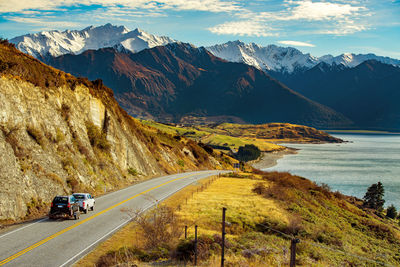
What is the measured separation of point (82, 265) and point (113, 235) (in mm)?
5039

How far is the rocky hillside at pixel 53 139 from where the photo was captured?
26.1 meters

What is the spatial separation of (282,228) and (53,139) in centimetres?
2255

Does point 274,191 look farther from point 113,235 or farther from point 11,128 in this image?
point 11,128

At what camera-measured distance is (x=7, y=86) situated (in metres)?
30.4

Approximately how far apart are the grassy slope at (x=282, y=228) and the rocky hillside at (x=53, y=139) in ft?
28.8

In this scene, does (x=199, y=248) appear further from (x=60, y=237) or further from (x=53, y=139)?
(x=53, y=139)

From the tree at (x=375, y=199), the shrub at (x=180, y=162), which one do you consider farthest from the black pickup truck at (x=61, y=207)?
the tree at (x=375, y=199)

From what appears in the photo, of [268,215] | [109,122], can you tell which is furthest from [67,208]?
[109,122]

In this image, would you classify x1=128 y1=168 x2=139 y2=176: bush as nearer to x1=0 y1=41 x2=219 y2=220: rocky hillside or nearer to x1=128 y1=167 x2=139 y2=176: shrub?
x1=128 y1=167 x2=139 y2=176: shrub

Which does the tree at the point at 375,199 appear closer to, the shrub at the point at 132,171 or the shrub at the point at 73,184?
the shrub at the point at 132,171

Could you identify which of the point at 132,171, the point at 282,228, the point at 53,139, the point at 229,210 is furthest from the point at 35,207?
the point at 132,171

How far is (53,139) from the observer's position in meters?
34.2

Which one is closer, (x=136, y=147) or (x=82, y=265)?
(x=82, y=265)

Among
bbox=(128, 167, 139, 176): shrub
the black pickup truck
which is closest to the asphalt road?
the black pickup truck
